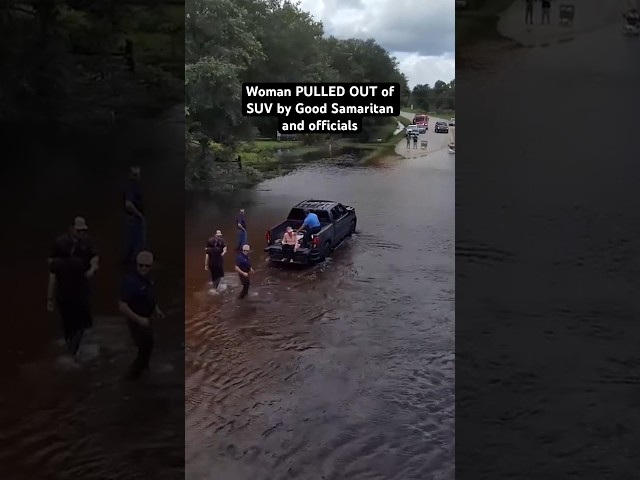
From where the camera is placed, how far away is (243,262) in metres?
5.02

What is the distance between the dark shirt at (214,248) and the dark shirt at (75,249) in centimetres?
85

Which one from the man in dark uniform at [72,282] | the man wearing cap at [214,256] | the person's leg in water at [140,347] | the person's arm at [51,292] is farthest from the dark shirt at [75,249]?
the man wearing cap at [214,256]

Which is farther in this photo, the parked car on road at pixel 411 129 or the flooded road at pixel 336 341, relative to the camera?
the parked car on road at pixel 411 129

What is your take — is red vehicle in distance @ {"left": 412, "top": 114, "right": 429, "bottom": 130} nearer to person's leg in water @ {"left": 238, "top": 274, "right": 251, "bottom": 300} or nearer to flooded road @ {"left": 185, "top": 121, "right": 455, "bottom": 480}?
flooded road @ {"left": 185, "top": 121, "right": 455, "bottom": 480}

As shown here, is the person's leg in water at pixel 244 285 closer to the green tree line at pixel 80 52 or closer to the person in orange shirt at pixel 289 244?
the person in orange shirt at pixel 289 244

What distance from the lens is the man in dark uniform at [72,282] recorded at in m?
4.85

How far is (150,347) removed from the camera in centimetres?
480

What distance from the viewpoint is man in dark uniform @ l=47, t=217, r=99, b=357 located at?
4852 mm

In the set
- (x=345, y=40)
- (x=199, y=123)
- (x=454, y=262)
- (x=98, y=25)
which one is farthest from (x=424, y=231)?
(x=98, y=25)
